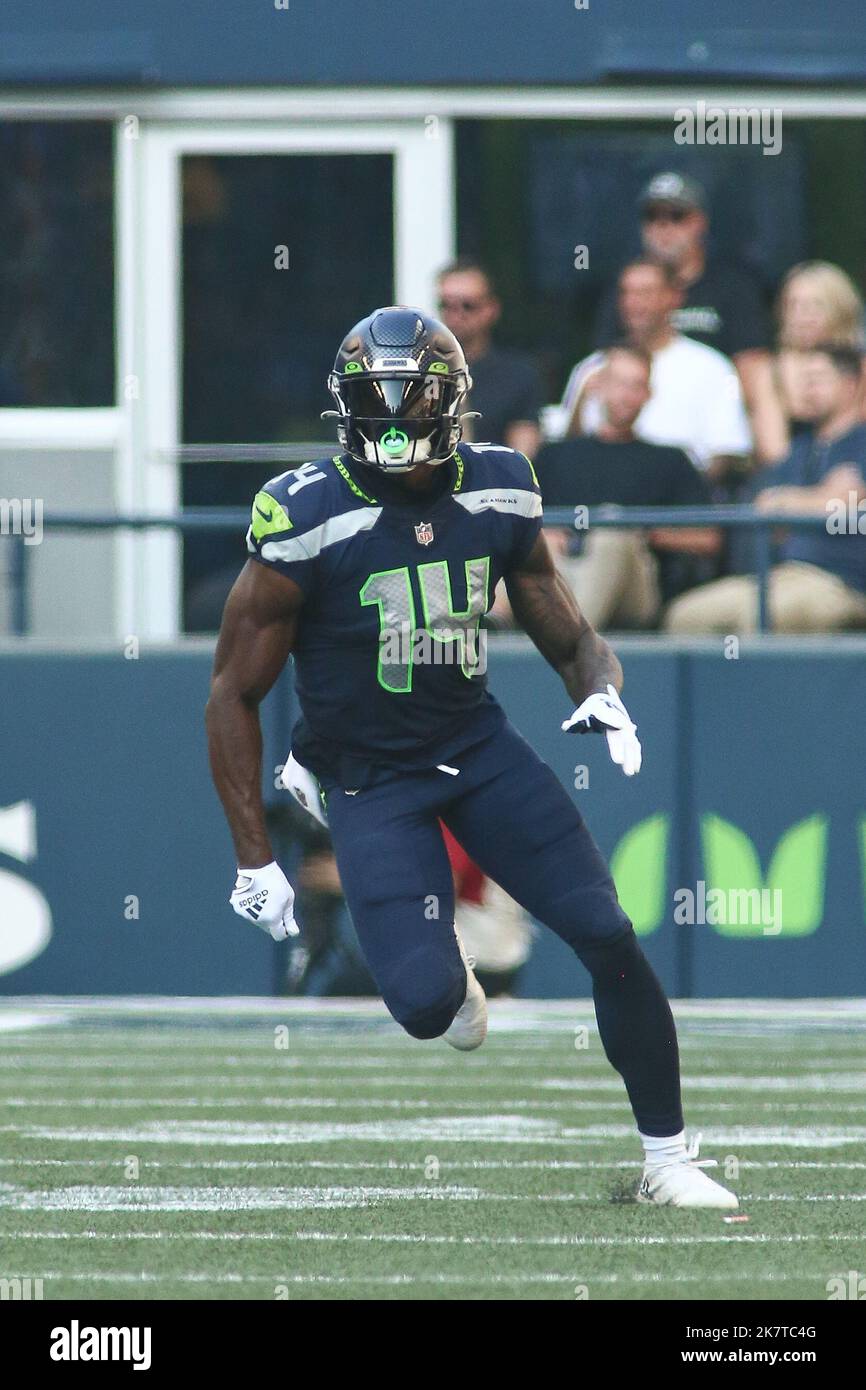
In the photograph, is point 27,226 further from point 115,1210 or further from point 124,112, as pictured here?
point 115,1210

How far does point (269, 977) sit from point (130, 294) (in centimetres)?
323

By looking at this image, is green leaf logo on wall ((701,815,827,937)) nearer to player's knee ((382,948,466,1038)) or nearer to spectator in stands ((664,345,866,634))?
spectator in stands ((664,345,866,634))

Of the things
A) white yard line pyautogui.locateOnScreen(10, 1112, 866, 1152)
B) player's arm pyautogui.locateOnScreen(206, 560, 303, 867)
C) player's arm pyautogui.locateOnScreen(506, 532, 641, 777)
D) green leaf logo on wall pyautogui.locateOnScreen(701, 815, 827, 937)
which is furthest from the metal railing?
player's arm pyautogui.locateOnScreen(206, 560, 303, 867)

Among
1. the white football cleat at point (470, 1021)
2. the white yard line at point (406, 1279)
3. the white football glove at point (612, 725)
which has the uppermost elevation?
the white football glove at point (612, 725)

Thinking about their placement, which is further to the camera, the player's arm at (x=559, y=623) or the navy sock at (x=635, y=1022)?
the player's arm at (x=559, y=623)

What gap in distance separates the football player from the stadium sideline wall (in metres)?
3.50

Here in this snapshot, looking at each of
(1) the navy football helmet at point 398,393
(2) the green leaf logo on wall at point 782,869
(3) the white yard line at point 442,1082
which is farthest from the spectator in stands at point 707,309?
(1) the navy football helmet at point 398,393

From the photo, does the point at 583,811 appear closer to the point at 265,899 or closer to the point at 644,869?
the point at 644,869

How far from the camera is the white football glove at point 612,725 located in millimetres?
6316

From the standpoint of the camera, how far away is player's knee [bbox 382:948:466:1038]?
623cm

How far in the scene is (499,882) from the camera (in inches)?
254

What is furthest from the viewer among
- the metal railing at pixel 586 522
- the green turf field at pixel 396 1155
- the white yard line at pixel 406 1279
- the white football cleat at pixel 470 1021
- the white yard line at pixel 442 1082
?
the metal railing at pixel 586 522

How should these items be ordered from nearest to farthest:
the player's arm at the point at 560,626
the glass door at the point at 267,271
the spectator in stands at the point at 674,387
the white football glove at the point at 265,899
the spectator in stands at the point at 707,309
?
the white football glove at the point at 265,899 → the player's arm at the point at 560,626 → the spectator in stands at the point at 674,387 → the spectator in stands at the point at 707,309 → the glass door at the point at 267,271

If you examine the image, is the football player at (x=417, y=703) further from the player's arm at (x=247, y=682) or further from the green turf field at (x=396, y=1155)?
the green turf field at (x=396, y=1155)
